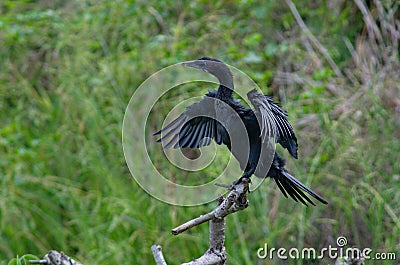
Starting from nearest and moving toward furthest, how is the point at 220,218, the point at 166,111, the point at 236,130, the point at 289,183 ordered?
1. the point at 220,218
2. the point at 236,130
3. the point at 289,183
4. the point at 166,111

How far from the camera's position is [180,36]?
4477 millimetres

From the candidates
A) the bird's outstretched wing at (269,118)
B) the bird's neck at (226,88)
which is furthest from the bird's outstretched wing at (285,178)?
the bird's neck at (226,88)

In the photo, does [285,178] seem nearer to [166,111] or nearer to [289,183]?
[289,183]

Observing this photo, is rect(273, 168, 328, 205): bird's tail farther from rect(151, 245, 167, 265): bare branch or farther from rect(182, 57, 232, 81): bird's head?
rect(151, 245, 167, 265): bare branch

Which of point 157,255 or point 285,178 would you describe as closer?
point 157,255

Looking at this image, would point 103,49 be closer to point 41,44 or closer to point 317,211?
point 41,44

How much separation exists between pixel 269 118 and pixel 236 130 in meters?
0.16

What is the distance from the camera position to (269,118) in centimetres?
172

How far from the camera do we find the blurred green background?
3285 mm

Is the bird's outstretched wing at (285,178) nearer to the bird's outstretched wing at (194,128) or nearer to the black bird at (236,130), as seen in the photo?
the black bird at (236,130)

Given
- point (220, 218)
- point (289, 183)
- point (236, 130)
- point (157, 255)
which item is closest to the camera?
point (157, 255)

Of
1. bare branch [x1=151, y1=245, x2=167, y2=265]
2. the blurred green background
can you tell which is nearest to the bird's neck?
bare branch [x1=151, y1=245, x2=167, y2=265]

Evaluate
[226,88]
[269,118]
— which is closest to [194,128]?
[226,88]

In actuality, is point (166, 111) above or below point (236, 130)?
above
